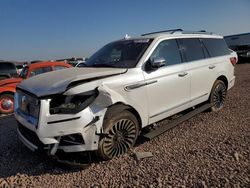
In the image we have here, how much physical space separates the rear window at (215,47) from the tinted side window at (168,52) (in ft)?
4.34

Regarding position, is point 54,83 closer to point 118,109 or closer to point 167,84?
point 118,109

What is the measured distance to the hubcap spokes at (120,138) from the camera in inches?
146

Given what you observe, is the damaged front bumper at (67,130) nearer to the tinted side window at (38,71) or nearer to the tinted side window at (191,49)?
the tinted side window at (191,49)

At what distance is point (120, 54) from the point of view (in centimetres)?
474

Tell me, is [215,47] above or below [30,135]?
above

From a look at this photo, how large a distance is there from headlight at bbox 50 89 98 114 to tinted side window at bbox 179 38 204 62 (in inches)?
97.7

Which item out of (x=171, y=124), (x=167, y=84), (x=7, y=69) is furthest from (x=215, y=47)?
(x=7, y=69)

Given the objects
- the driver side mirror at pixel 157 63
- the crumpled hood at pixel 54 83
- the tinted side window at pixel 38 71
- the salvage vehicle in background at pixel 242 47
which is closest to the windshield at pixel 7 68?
the tinted side window at pixel 38 71

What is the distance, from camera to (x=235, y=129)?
486 centimetres

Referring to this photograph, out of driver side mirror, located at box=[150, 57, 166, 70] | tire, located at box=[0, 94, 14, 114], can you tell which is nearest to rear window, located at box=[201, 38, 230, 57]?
driver side mirror, located at box=[150, 57, 166, 70]

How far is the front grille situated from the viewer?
3.44 meters

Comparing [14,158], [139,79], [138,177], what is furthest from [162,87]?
[14,158]

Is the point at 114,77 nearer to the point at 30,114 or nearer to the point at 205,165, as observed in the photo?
the point at 30,114

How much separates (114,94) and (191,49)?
2.48 m
